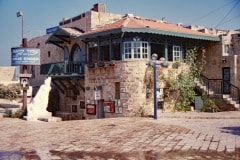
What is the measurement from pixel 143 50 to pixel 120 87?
93.3 inches

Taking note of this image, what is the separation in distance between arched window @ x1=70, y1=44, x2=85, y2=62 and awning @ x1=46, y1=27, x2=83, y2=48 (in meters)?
0.79

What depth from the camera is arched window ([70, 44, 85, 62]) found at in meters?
22.2

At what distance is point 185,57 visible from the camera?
66.8 ft

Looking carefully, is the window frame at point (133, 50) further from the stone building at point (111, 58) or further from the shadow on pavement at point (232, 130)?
the shadow on pavement at point (232, 130)

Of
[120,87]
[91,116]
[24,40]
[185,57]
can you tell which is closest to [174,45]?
[185,57]

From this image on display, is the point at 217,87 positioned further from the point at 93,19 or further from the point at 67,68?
the point at 67,68

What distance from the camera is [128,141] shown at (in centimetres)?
1050

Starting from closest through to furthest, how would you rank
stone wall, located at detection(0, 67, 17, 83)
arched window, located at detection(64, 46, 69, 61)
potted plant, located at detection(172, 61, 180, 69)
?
potted plant, located at detection(172, 61, 180, 69)
arched window, located at detection(64, 46, 69, 61)
stone wall, located at detection(0, 67, 17, 83)

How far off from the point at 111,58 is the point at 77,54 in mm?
5040

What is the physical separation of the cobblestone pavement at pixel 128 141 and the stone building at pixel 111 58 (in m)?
3.86

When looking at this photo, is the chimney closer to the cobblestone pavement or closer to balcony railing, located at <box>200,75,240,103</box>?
balcony railing, located at <box>200,75,240,103</box>

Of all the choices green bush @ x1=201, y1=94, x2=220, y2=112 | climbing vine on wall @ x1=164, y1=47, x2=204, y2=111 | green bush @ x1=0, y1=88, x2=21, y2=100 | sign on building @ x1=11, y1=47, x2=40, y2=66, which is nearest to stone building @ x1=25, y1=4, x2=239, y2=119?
climbing vine on wall @ x1=164, y1=47, x2=204, y2=111

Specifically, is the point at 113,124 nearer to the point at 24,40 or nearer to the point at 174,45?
the point at 174,45

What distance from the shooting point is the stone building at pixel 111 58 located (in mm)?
17578
